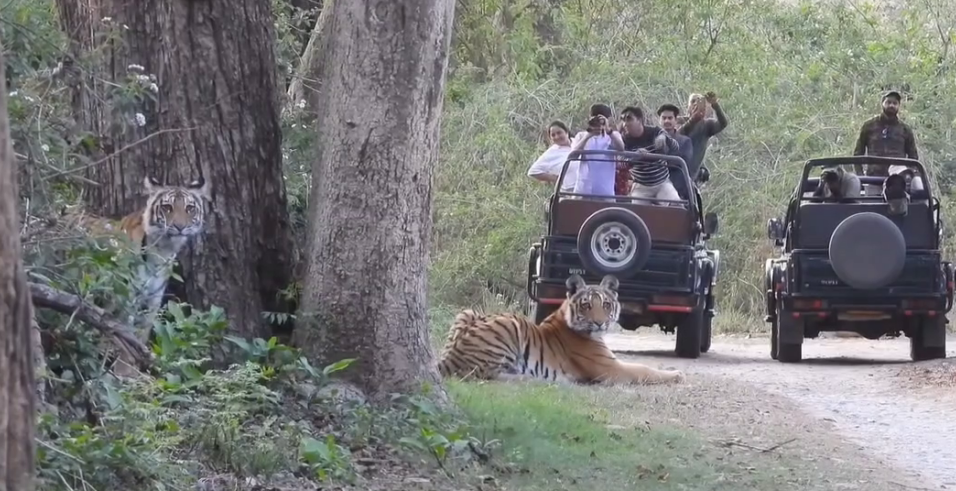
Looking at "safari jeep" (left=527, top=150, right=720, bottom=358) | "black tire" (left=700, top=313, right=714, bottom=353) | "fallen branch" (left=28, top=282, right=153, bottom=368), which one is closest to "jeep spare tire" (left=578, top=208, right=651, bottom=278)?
"safari jeep" (left=527, top=150, right=720, bottom=358)

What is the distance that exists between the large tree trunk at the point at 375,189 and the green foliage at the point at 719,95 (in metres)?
11.6

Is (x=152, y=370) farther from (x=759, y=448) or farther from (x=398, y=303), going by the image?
(x=759, y=448)

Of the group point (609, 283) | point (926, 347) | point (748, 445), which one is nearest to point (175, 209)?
point (748, 445)

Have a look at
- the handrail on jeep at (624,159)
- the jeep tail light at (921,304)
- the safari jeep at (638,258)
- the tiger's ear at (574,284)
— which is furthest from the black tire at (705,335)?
the tiger's ear at (574,284)

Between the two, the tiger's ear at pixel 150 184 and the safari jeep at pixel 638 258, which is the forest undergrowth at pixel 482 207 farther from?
the safari jeep at pixel 638 258

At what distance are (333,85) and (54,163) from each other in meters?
2.37

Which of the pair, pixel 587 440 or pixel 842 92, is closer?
pixel 587 440

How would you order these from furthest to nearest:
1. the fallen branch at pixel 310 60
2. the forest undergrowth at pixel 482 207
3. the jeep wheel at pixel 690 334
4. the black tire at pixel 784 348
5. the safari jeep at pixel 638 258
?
the jeep wheel at pixel 690 334
the black tire at pixel 784 348
the safari jeep at pixel 638 258
the fallen branch at pixel 310 60
the forest undergrowth at pixel 482 207

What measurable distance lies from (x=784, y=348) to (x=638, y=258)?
185 cm

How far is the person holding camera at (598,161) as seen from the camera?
14.7m

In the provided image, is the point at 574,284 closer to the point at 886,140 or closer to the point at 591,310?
the point at 591,310

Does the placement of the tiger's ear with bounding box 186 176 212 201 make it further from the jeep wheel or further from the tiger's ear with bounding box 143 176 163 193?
the jeep wheel

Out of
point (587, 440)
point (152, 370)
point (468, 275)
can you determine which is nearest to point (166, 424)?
point (152, 370)

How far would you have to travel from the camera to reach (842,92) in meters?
24.3
